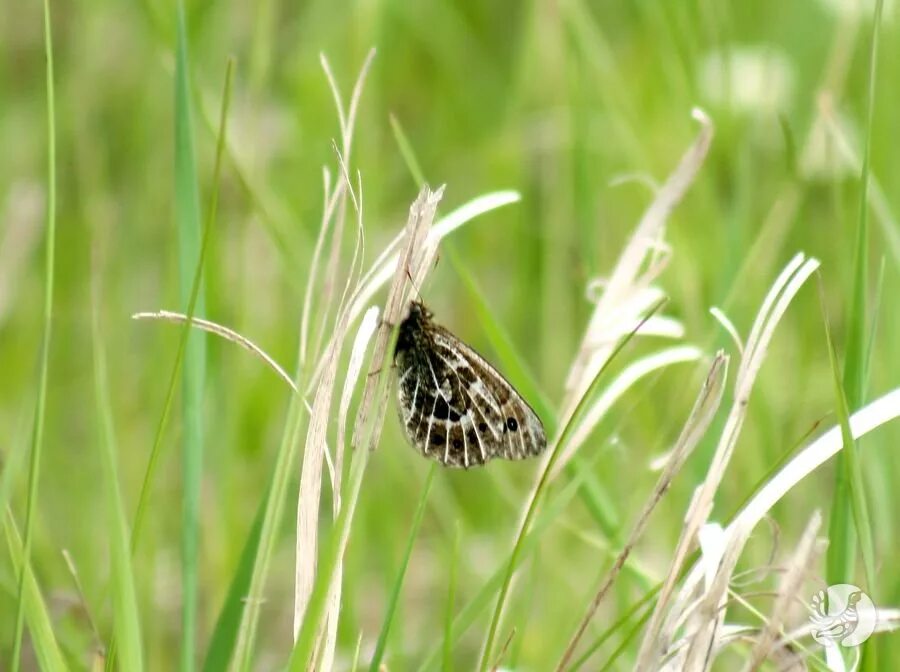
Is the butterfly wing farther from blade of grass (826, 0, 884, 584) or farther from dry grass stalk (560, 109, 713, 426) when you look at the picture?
blade of grass (826, 0, 884, 584)

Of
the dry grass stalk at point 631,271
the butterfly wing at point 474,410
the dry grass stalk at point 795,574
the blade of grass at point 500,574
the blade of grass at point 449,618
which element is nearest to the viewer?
the dry grass stalk at point 795,574

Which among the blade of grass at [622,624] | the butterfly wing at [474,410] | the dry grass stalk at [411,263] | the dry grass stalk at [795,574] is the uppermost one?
the dry grass stalk at [411,263]

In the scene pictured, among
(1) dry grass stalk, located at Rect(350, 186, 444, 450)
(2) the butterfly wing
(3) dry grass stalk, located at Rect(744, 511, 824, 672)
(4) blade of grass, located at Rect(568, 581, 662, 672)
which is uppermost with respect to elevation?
(1) dry grass stalk, located at Rect(350, 186, 444, 450)

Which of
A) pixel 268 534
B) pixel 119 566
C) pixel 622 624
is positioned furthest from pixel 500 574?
pixel 119 566

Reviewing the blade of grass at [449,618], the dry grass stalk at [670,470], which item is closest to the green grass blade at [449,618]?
the blade of grass at [449,618]

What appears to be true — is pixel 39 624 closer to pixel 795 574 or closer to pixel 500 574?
pixel 500 574

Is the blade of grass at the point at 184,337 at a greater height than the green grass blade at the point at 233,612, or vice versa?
the blade of grass at the point at 184,337

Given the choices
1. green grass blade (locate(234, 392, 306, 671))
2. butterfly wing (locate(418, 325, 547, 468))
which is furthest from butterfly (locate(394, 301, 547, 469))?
green grass blade (locate(234, 392, 306, 671))

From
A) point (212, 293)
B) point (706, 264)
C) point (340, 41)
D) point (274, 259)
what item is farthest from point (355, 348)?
point (340, 41)

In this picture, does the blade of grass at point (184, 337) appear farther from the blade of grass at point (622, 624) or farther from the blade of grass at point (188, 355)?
the blade of grass at point (622, 624)
